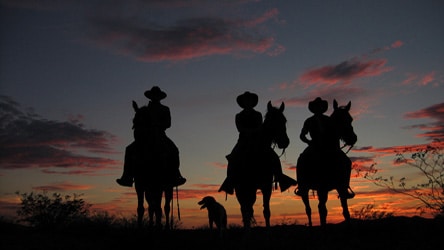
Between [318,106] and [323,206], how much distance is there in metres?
2.61

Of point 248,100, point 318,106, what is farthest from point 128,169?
point 318,106

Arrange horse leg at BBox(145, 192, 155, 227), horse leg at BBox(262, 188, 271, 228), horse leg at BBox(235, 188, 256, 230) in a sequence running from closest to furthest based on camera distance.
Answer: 1. horse leg at BBox(262, 188, 271, 228)
2. horse leg at BBox(235, 188, 256, 230)
3. horse leg at BBox(145, 192, 155, 227)

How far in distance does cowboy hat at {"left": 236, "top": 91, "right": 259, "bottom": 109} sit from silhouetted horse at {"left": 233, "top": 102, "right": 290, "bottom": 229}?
46.7 inches

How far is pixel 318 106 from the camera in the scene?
1212 cm

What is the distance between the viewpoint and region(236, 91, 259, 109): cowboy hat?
10.8 m

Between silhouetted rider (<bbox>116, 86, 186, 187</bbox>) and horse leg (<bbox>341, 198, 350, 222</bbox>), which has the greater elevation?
silhouetted rider (<bbox>116, 86, 186, 187</bbox>)

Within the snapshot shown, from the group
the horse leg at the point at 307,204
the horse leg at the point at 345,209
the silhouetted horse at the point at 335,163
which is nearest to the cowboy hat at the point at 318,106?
the silhouetted horse at the point at 335,163

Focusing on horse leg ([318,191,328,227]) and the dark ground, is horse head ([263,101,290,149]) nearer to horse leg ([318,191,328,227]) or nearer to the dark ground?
the dark ground

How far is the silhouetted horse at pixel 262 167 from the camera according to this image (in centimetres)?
955

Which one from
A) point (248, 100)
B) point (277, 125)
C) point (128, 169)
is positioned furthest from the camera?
point (128, 169)

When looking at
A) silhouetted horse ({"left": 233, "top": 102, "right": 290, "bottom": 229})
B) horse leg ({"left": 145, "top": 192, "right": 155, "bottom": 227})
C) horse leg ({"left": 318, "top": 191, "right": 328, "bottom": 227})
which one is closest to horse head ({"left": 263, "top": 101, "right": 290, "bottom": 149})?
silhouetted horse ({"left": 233, "top": 102, "right": 290, "bottom": 229})

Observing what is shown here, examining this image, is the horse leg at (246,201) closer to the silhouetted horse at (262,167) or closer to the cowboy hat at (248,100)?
the silhouetted horse at (262,167)

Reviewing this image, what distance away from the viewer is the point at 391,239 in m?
10.5

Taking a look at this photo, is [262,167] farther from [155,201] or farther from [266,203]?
[155,201]
